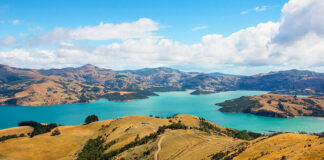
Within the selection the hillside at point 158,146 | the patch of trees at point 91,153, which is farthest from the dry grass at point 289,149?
the patch of trees at point 91,153

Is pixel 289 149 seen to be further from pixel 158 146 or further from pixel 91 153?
pixel 91 153

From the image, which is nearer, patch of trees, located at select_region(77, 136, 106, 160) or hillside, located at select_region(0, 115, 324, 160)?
hillside, located at select_region(0, 115, 324, 160)

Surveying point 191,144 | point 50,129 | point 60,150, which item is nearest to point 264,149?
point 191,144

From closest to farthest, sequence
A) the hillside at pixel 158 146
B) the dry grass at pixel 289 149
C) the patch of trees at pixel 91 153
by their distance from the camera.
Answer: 1. the dry grass at pixel 289 149
2. the hillside at pixel 158 146
3. the patch of trees at pixel 91 153

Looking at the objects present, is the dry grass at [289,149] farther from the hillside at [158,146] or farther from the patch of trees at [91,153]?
the patch of trees at [91,153]

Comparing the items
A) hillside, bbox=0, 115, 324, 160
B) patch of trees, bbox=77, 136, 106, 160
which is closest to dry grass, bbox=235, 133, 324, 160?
hillside, bbox=0, 115, 324, 160

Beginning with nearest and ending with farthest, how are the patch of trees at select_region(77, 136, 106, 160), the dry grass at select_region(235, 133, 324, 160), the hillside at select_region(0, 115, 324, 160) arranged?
1. the dry grass at select_region(235, 133, 324, 160)
2. the hillside at select_region(0, 115, 324, 160)
3. the patch of trees at select_region(77, 136, 106, 160)

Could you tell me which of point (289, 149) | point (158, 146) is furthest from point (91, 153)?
point (289, 149)

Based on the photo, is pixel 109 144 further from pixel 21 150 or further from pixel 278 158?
pixel 278 158

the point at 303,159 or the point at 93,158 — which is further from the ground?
the point at 303,159

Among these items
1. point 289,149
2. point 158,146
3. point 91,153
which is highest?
point 289,149

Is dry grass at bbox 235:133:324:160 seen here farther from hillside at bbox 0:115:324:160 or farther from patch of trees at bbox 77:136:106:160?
patch of trees at bbox 77:136:106:160
